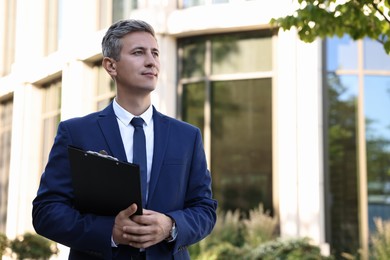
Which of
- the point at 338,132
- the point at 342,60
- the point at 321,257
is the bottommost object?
the point at 321,257

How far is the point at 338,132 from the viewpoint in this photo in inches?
540

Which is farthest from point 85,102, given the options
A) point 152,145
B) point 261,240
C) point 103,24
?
point 152,145

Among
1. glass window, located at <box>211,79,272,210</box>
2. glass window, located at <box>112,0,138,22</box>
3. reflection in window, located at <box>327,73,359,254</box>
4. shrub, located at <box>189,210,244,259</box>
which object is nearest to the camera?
shrub, located at <box>189,210,244,259</box>

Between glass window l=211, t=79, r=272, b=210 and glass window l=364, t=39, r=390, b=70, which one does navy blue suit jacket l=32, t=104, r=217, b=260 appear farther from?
glass window l=364, t=39, r=390, b=70

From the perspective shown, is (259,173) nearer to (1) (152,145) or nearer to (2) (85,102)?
(2) (85,102)

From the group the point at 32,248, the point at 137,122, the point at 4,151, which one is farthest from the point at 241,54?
the point at 137,122

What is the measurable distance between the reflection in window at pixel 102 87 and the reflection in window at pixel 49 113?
7.33 ft

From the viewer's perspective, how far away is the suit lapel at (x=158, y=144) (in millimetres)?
3012

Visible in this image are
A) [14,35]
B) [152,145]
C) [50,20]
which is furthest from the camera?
[14,35]

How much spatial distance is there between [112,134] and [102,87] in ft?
46.3

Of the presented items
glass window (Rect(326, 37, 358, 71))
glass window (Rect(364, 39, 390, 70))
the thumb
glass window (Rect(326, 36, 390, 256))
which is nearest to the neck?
the thumb

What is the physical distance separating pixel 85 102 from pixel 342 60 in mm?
6410

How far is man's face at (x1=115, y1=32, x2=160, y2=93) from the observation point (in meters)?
3.13

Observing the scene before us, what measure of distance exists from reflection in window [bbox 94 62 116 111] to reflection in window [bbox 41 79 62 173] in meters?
2.23
